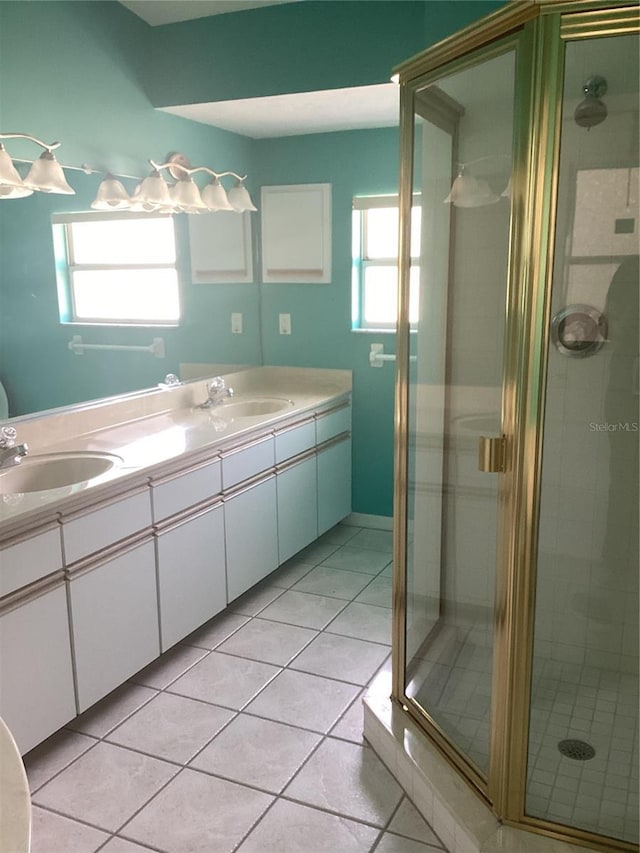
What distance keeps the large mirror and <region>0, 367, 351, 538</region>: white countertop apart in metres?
0.07

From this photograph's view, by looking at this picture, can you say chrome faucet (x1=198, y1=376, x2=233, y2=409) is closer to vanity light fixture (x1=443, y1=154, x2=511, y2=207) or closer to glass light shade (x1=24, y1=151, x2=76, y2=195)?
glass light shade (x1=24, y1=151, x2=76, y2=195)

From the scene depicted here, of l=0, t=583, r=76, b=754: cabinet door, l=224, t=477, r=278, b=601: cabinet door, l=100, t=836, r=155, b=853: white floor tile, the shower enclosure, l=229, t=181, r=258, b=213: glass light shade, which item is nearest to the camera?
the shower enclosure

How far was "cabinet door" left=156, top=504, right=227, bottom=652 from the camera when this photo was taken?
97.5 inches

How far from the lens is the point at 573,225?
1.80 m

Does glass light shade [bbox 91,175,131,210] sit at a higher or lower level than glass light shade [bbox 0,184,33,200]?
higher

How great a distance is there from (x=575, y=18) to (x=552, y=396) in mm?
809

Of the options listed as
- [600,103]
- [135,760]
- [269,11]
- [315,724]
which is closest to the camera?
[600,103]

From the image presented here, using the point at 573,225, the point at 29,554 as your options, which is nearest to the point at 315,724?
the point at 29,554

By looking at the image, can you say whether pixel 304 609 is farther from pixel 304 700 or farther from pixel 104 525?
pixel 104 525

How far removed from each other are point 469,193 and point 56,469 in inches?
65.0

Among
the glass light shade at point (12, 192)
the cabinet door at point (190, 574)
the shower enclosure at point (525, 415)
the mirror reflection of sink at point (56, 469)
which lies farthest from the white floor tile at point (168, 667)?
the glass light shade at point (12, 192)

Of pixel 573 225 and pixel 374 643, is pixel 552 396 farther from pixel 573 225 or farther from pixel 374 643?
pixel 374 643

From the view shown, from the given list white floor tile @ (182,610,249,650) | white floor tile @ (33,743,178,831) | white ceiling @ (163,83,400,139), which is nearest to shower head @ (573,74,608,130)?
white ceiling @ (163,83,400,139)

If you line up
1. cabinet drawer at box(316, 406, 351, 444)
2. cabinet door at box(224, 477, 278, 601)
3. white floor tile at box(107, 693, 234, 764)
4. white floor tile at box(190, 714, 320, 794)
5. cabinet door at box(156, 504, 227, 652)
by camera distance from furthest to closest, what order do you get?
cabinet drawer at box(316, 406, 351, 444) → cabinet door at box(224, 477, 278, 601) → cabinet door at box(156, 504, 227, 652) → white floor tile at box(107, 693, 234, 764) → white floor tile at box(190, 714, 320, 794)
